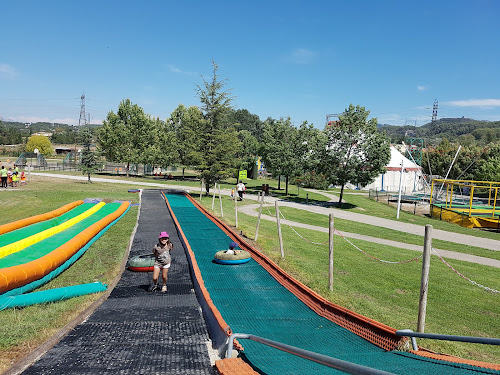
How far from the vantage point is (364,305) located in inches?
391

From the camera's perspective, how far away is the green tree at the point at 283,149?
42.1m

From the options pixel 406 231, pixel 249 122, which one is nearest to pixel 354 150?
pixel 406 231

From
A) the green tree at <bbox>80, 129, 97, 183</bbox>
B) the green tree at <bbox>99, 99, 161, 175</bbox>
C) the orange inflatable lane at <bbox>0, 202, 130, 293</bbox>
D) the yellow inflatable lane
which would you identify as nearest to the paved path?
the yellow inflatable lane

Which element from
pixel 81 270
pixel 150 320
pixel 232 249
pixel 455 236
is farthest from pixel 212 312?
pixel 455 236

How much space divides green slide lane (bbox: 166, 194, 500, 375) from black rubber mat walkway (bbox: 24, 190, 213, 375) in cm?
76

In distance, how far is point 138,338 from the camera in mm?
7086

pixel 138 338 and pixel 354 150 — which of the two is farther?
pixel 354 150

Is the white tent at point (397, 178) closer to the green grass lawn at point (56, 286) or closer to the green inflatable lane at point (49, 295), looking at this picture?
the green grass lawn at point (56, 286)

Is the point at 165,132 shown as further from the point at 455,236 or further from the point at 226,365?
the point at 226,365

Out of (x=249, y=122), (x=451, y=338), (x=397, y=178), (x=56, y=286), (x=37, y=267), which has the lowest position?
(x=56, y=286)

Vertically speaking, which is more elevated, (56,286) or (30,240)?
(30,240)

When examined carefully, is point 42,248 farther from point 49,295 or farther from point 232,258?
point 232,258

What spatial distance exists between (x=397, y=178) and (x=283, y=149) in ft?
86.7

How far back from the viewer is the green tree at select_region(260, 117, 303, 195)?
138ft
